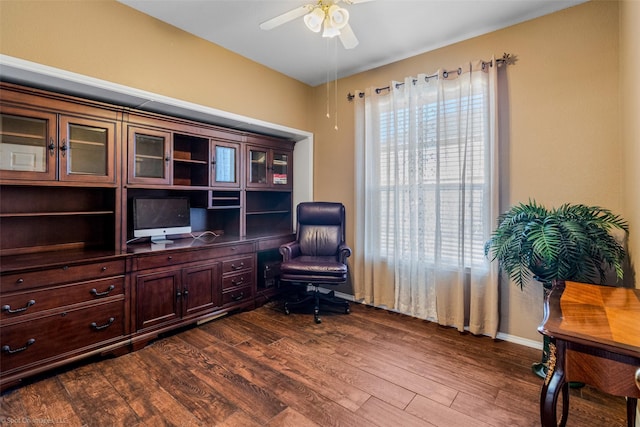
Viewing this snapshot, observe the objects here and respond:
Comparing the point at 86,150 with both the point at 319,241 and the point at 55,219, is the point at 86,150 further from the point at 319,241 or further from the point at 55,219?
the point at 319,241

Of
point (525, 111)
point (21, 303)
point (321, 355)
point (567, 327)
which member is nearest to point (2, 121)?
point (21, 303)

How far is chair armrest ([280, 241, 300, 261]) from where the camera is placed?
3.23m

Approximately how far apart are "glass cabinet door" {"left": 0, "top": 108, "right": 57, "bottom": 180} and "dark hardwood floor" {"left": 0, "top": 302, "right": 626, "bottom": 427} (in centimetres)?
141

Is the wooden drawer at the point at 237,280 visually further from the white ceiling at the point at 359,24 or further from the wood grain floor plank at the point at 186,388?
the white ceiling at the point at 359,24

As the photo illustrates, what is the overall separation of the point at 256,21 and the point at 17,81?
5.97ft

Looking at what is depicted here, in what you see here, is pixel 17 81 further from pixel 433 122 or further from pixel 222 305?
pixel 433 122

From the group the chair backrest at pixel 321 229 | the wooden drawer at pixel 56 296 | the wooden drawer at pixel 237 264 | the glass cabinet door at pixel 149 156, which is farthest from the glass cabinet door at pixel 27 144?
the chair backrest at pixel 321 229

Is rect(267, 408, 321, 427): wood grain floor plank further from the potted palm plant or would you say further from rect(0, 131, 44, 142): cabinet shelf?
rect(0, 131, 44, 142): cabinet shelf

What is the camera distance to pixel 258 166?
3.59 m

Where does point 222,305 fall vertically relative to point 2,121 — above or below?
below

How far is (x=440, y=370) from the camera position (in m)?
2.14

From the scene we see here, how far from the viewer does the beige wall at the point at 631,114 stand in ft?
5.60

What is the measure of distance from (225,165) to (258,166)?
466 mm

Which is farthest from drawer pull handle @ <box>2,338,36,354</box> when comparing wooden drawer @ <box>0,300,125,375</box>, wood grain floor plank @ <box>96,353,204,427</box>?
wood grain floor plank @ <box>96,353,204,427</box>
